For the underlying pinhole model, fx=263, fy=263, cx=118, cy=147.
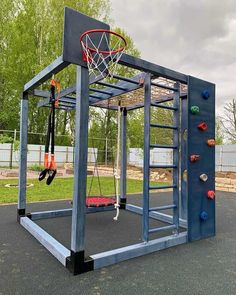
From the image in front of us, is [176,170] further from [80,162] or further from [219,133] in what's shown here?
[219,133]

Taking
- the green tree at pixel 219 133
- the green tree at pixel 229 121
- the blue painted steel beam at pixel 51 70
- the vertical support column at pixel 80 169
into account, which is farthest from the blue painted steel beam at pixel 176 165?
the green tree at pixel 219 133

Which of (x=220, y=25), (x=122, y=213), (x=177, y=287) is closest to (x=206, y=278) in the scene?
(x=177, y=287)

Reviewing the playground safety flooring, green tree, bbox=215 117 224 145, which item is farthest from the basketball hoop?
green tree, bbox=215 117 224 145

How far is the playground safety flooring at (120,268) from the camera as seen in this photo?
2076 millimetres

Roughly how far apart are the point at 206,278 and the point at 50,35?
56.0 feet

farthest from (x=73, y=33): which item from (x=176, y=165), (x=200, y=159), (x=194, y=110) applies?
(x=200, y=159)

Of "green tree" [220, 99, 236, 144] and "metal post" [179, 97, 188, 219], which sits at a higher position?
"green tree" [220, 99, 236, 144]

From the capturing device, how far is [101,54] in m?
2.54

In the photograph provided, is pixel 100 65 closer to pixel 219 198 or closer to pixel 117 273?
pixel 117 273

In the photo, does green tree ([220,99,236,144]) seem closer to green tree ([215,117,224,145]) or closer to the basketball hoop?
green tree ([215,117,224,145])

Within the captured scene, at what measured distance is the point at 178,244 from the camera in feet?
10.4

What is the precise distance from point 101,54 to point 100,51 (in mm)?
29

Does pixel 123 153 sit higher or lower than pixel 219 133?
lower

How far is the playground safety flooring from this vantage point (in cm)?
208
